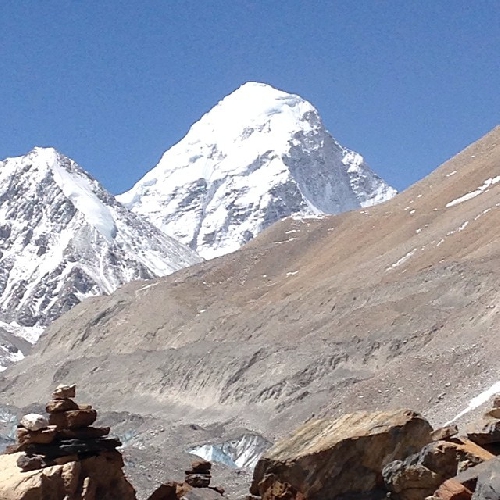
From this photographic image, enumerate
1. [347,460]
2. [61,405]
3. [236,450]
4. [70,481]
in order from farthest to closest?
[236,450] → [61,405] → [70,481] → [347,460]

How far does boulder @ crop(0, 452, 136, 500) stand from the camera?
16312 mm

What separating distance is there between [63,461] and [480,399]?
101 ft

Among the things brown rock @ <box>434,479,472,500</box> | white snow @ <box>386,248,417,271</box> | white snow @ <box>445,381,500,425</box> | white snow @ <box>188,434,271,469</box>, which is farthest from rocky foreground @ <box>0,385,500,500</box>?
white snow @ <box>386,248,417,271</box>

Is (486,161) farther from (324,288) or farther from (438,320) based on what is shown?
(438,320)

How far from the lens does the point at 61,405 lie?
18234 mm

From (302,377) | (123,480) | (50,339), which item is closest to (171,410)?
(302,377)

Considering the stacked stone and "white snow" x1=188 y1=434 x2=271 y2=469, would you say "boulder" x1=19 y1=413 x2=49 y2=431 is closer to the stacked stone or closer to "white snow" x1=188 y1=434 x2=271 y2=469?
the stacked stone

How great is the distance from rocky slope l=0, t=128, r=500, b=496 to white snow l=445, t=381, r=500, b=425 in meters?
0.21

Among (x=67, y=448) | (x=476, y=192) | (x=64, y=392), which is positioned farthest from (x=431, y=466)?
(x=476, y=192)

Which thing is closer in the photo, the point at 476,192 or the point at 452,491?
the point at 452,491

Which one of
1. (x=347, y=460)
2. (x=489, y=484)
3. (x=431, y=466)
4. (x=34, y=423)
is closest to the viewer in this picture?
(x=489, y=484)

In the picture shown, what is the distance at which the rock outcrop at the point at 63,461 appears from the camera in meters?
16.5

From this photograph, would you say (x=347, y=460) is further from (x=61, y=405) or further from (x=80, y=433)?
(x=61, y=405)

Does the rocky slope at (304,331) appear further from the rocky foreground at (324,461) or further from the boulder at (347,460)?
the boulder at (347,460)
